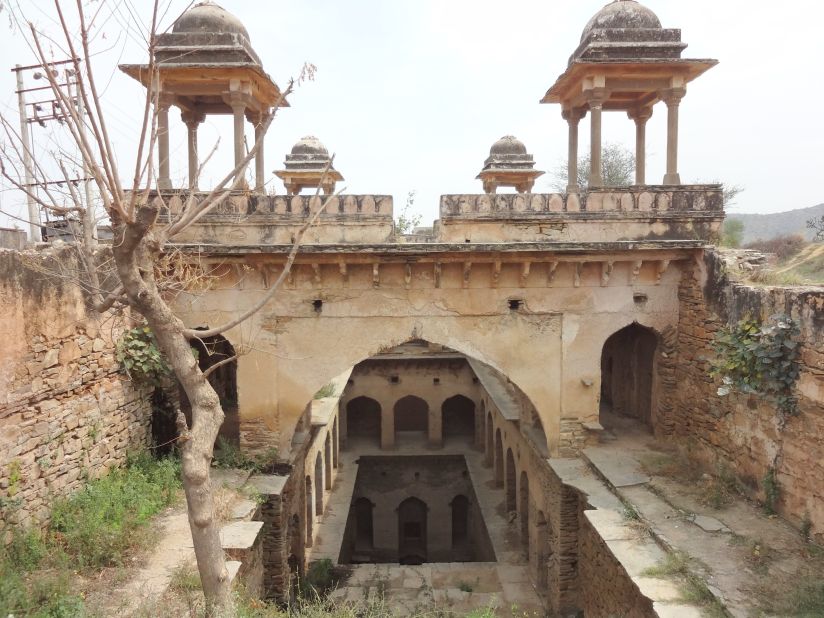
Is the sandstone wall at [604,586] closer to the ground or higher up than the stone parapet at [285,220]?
closer to the ground

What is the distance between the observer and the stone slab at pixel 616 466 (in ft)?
27.3

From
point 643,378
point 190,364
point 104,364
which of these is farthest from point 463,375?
point 190,364

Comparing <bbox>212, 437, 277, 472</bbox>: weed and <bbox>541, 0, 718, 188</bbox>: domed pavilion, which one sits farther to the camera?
<bbox>541, 0, 718, 188</bbox>: domed pavilion

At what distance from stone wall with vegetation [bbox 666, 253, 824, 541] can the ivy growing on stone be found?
819cm

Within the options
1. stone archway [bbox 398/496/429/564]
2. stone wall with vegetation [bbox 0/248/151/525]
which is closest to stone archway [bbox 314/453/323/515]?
stone archway [bbox 398/496/429/564]

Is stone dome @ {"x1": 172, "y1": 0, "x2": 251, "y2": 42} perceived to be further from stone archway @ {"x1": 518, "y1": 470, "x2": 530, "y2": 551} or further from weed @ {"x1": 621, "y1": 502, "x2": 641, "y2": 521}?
stone archway @ {"x1": 518, "y1": 470, "x2": 530, "y2": 551}

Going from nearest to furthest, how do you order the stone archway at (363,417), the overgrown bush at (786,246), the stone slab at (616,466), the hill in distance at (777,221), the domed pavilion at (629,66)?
1. the stone slab at (616,466)
2. the domed pavilion at (629,66)
3. the stone archway at (363,417)
4. the overgrown bush at (786,246)
5. the hill in distance at (777,221)

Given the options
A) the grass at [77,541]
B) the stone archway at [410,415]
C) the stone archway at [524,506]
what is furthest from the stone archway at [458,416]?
the grass at [77,541]

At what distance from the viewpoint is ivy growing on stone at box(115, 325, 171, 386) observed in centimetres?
864

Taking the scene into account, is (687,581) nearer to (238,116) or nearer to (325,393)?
(238,116)

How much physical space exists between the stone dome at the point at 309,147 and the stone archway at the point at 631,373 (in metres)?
14.3

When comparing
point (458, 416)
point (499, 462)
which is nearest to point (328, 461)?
point (499, 462)

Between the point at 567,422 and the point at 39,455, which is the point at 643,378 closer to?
the point at 567,422

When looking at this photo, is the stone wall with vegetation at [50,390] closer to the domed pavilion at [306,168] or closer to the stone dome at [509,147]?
the domed pavilion at [306,168]
